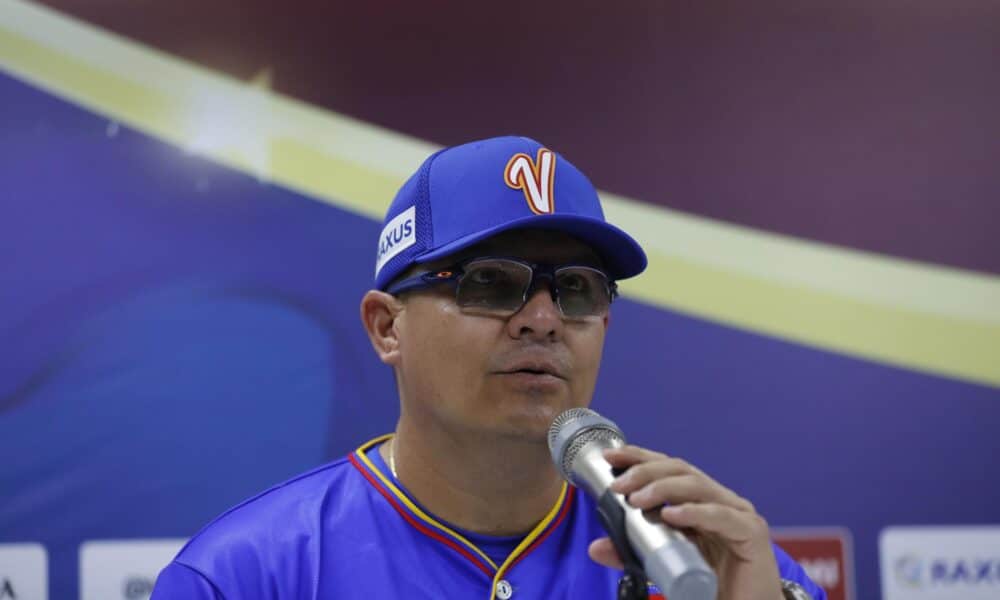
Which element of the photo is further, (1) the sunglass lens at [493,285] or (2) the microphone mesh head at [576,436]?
(1) the sunglass lens at [493,285]

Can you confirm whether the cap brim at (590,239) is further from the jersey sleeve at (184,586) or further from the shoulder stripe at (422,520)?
the jersey sleeve at (184,586)

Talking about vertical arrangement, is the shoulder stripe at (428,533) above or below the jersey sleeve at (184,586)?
above

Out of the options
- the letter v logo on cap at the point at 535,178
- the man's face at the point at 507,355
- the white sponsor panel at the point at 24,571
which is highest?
the letter v logo on cap at the point at 535,178

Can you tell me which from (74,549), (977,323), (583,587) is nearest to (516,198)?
(583,587)

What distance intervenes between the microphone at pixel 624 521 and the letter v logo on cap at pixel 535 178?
35 centimetres

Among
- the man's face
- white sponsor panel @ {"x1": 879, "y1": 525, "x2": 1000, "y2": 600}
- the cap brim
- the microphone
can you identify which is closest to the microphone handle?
the microphone

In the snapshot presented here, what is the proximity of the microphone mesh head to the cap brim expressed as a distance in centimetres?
33

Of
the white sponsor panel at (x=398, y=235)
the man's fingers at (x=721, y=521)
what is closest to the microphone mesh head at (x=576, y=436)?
the man's fingers at (x=721, y=521)

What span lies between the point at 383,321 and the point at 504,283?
10.3 inches

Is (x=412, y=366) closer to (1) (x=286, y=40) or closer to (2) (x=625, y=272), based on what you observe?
(2) (x=625, y=272)

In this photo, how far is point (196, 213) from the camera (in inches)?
86.2

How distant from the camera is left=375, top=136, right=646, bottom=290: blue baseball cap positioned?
4.50 ft

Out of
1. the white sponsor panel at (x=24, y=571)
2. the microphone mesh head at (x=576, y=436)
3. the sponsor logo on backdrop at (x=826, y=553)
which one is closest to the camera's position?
the microphone mesh head at (x=576, y=436)

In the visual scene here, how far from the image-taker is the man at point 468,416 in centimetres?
134
